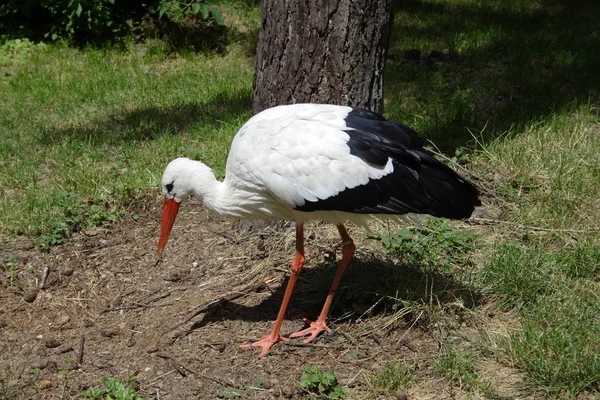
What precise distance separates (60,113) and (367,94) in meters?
3.38

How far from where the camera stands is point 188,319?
420cm

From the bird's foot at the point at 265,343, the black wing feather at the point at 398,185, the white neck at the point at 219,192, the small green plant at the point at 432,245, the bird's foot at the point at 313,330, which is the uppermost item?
the black wing feather at the point at 398,185

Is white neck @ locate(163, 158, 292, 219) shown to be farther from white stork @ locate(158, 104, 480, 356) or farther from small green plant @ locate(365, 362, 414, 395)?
small green plant @ locate(365, 362, 414, 395)

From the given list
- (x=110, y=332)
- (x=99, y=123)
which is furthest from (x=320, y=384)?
(x=99, y=123)

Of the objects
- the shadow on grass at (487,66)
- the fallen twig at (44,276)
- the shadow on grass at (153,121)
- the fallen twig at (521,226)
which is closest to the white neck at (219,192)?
the fallen twig at (44,276)

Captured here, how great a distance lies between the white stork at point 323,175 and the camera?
369 centimetres

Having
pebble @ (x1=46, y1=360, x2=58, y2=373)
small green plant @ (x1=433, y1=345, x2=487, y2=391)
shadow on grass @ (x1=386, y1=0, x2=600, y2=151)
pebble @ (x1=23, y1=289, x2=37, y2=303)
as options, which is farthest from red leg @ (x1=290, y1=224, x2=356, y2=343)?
shadow on grass @ (x1=386, y1=0, x2=600, y2=151)

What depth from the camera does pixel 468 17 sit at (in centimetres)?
905

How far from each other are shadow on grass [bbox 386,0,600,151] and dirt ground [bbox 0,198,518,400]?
1.95 metres

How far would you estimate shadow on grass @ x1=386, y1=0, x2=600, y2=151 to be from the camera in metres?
6.27

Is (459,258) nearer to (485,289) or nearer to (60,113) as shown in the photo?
(485,289)

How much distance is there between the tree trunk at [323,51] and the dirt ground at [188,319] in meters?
0.95

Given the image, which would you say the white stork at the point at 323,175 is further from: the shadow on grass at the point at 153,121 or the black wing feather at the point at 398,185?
the shadow on grass at the point at 153,121

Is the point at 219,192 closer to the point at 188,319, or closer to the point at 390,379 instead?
the point at 188,319
